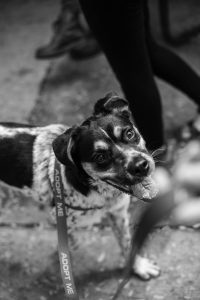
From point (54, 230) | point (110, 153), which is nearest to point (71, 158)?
point (110, 153)

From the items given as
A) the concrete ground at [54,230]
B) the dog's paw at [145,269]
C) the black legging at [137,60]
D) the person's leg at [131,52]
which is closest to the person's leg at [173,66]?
the black legging at [137,60]

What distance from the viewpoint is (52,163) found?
2723 mm

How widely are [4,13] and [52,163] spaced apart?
3884 mm

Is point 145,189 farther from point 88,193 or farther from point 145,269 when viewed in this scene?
point 145,269

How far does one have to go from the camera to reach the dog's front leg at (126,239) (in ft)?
9.41

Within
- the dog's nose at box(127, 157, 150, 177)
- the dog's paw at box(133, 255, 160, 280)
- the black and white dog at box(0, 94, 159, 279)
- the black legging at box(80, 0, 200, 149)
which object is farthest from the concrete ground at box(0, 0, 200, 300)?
the dog's nose at box(127, 157, 150, 177)

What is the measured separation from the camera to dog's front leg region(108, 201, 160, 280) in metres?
2.87

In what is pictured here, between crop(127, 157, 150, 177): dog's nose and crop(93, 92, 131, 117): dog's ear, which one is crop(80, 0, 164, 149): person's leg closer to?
crop(93, 92, 131, 117): dog's ear

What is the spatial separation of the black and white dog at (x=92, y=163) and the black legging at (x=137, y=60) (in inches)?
15.3

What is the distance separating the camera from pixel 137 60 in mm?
2752

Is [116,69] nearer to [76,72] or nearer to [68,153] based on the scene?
[68,153]

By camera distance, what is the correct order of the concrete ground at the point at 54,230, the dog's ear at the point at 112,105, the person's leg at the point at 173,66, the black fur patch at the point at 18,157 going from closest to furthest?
the dog's ear at the point at 112,105 < the black fur patch at the point at 18,157 < the concrete ground at the point at 54,230 < the person's leg at the point at 173,66

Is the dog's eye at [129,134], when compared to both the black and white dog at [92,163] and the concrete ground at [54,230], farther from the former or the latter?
the concrete ground at [54,230]

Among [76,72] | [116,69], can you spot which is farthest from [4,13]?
[116,69]
